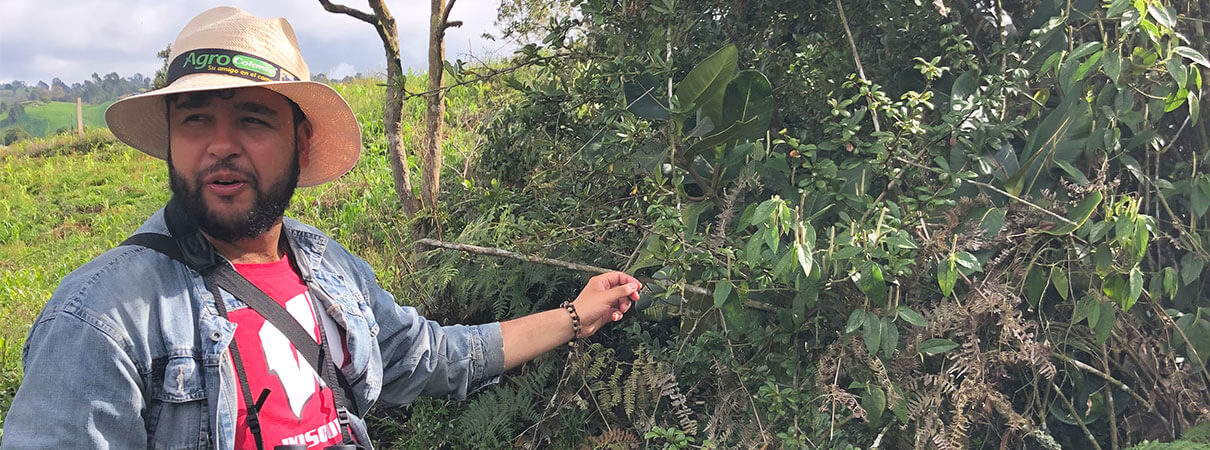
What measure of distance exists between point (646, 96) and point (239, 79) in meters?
1.03

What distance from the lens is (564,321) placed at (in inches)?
99.8

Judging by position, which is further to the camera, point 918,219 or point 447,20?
point 447,20

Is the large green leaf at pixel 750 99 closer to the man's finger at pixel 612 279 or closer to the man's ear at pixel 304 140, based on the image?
the man's finger at pixel 612 279

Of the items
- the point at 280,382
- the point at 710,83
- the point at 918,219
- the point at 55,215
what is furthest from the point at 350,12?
the point at 55,215

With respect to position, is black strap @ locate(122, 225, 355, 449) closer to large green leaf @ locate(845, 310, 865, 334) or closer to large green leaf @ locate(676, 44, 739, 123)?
large green leaf @ locate(676, 44, 739, 123)

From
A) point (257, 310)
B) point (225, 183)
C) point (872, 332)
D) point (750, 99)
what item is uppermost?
point (225, 183)

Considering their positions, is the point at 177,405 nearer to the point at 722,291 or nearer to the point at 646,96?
the point at 722,291

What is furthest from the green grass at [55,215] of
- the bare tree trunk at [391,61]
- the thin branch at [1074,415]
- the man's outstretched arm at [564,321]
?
the thin branch at [1074,415]

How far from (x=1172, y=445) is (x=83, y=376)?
7.73ft

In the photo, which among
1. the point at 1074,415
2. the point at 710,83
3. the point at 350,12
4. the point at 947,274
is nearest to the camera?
the point at 947,274

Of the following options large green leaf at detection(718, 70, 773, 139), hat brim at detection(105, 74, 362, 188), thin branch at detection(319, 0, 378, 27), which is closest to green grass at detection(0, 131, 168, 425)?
thin branch at detection(319, 0, 378, 27)

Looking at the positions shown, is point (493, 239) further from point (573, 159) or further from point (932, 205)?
point (932, 205)

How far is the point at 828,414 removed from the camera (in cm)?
228

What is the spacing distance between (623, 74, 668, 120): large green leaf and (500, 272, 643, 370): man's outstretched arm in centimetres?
48
